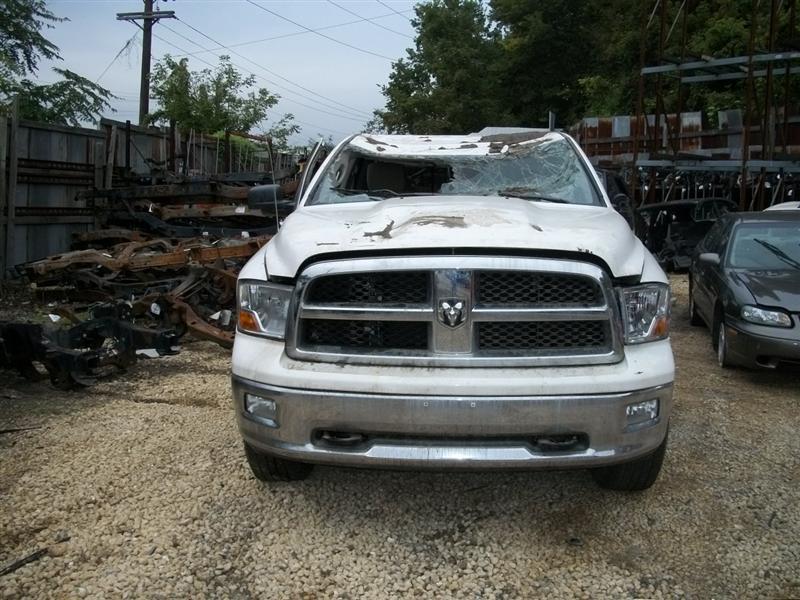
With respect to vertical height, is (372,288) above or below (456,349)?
above

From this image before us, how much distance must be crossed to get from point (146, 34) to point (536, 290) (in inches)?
1027

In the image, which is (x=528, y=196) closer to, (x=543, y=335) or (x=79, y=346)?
(x=543, y=335)

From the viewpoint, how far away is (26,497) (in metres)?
3.58

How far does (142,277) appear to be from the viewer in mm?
8539

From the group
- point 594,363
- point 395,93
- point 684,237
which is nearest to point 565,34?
point 395,93

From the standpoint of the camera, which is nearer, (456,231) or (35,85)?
(456,231)

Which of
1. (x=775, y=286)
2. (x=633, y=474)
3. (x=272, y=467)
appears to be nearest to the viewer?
(x=633, y=474)

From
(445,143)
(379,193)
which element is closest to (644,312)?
(379,193)

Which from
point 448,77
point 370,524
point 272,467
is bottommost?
point 370,524

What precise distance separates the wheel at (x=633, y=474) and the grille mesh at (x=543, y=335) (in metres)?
0.65

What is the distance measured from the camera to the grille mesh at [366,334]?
307 centimetres

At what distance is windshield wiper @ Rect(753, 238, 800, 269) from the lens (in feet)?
21.1

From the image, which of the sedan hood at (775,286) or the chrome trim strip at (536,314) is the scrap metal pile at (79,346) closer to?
the chrome trim strip at (536,314)

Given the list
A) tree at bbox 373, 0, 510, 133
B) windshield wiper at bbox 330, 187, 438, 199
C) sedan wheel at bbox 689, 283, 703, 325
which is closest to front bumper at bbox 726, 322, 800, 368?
sedan wheel at bbox 689, 283, 703, 325
